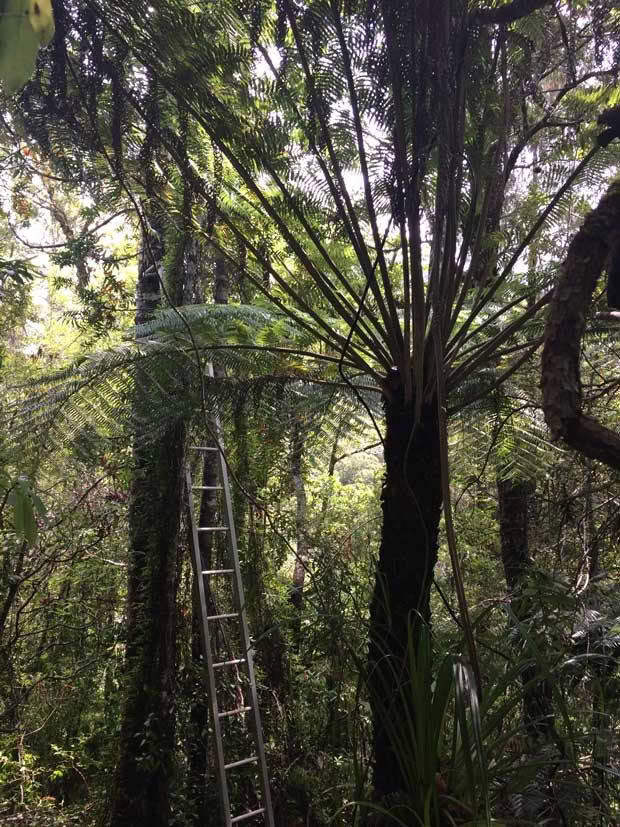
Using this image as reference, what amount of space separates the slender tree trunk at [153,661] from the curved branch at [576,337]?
2087mm

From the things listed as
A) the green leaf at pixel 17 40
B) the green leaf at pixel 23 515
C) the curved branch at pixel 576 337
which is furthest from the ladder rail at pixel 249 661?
the green leaf at pixel 17 40

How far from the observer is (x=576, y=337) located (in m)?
0.68

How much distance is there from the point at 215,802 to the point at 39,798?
1175 millimetres

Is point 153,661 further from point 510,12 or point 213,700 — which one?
point 510,12

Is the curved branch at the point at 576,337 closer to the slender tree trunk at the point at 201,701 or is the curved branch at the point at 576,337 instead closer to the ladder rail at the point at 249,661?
the ladder rail at the point at 249,661

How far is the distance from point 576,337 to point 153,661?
273 cm

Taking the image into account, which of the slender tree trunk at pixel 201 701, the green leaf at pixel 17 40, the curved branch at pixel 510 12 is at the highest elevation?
the curved branch at pixel 510 12

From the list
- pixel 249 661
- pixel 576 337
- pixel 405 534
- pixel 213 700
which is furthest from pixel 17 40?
pixel 213 700

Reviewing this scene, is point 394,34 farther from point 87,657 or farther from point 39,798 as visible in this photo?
point 87,657

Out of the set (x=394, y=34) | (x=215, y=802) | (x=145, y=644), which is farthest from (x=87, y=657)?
(x=394, y=34)

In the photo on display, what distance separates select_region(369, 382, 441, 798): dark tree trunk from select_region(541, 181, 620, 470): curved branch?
0.85 metres

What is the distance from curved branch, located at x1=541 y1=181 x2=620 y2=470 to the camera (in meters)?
0.62

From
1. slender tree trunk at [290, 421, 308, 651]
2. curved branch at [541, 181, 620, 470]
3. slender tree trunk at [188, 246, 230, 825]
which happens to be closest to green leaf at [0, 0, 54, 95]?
curved branch at [541, 181, 620, 470]

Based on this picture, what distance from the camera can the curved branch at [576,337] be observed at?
2.04 feet
